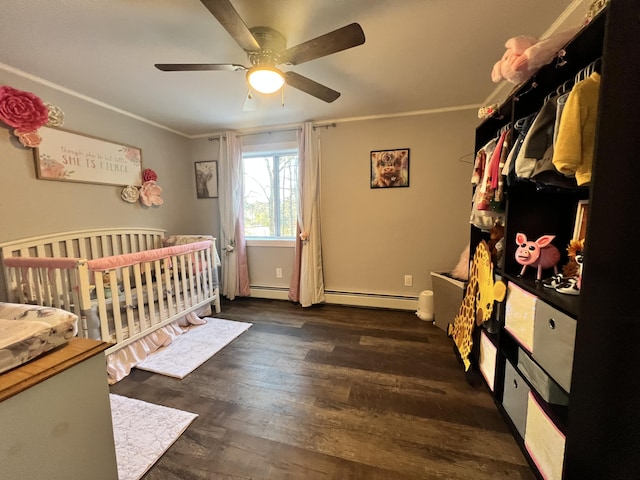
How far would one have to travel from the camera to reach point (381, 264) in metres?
3.07

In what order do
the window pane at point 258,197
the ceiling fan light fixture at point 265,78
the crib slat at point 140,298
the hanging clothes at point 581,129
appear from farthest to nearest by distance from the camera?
the window pane at point 258,197 < the crib slat at point 140,298 < the ceiling fan light fixture at point 265,78 < the hanging clothes at point 581,129

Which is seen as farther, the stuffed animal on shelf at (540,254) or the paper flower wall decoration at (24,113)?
the paper flower wall decoration at (24,113)

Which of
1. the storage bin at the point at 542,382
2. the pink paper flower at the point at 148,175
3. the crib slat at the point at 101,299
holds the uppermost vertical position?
the pink paper flower at the point at 148,175

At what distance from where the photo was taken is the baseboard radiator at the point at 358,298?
3.02 metres

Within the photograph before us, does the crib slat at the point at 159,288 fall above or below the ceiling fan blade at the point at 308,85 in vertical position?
below

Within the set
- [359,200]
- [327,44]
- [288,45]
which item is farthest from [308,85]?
[359,200]

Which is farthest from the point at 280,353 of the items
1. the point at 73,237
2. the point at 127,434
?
the point at 73,237

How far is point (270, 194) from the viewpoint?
3451 mm

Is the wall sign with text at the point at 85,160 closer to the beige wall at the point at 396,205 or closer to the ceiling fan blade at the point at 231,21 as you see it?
the ceiling fan blade at the point at 231,21

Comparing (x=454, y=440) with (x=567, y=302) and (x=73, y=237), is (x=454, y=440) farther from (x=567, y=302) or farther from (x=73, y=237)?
(x=73, y=237)

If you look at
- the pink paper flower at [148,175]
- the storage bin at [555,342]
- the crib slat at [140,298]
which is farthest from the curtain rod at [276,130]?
the storage bin at [555,342]

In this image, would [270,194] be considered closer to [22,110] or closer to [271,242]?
[271,242]

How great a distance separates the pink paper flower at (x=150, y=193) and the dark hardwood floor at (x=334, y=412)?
188 cm

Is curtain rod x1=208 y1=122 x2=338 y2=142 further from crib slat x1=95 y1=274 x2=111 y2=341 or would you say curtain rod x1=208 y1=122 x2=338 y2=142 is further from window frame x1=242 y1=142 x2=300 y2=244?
crib slat x1=95 y1=274 x2=111 y2=341
